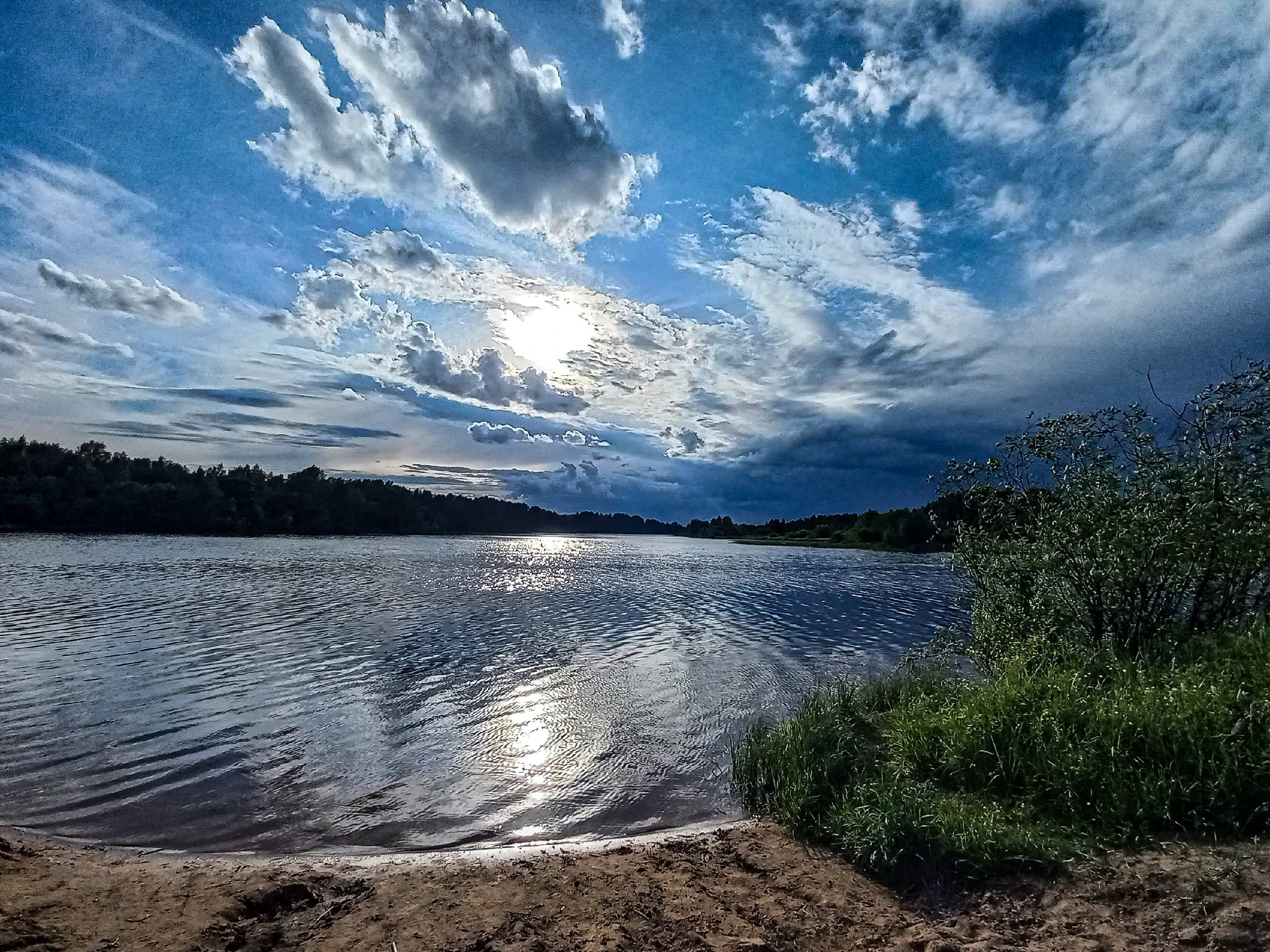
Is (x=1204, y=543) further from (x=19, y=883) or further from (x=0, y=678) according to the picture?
(x=0, y=678)

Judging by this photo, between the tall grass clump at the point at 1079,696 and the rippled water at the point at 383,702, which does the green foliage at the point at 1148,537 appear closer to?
the tall grass clump at the point at 1079,696

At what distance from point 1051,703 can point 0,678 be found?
2093 cm

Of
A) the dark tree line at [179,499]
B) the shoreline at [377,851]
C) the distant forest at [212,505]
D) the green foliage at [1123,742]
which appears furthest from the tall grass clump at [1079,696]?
the dark tree line at [179,499]

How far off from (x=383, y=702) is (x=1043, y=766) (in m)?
12.4

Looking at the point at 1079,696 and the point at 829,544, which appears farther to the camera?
the point at 829,544

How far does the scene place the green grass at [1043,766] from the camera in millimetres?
6145

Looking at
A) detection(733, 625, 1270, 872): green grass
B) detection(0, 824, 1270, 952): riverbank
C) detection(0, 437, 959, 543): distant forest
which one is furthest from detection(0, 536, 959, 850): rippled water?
detection(0, 437, 959, 543): distant forest

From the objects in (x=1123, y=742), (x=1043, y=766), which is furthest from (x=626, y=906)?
(x=1123, y=742)

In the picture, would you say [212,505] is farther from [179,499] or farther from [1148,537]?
[1148,537]

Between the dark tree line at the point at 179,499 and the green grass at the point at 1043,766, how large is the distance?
401ft

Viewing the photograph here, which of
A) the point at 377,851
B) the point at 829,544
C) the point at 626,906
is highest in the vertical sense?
the point at 829,544

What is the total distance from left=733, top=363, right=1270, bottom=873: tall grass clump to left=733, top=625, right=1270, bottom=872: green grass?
→ 2 cm

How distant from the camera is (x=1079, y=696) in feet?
27.1

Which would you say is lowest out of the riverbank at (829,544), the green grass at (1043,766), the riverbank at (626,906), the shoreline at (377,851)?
the shoreline at (377,851)
